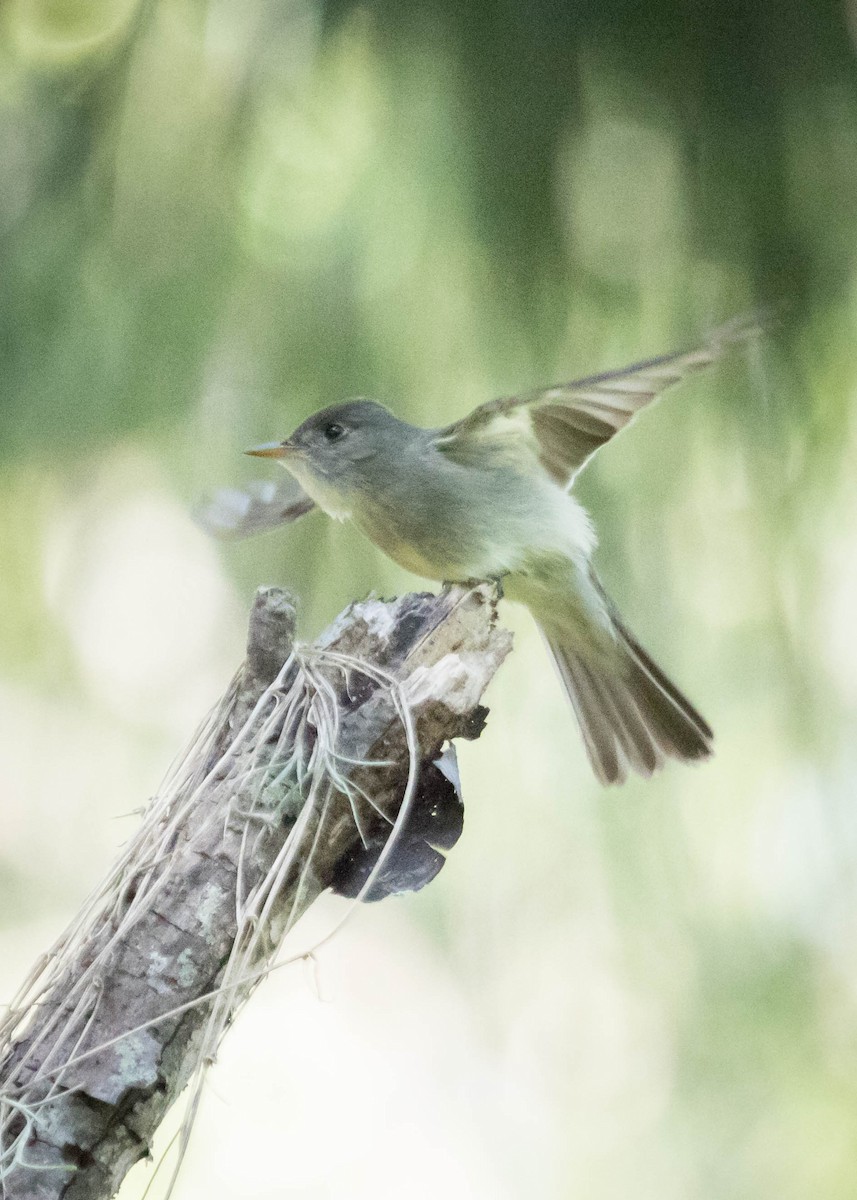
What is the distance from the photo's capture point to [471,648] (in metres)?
0.97

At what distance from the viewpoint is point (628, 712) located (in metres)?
1.40

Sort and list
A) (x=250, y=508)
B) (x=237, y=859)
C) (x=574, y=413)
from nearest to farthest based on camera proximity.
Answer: (x=237, y=859) → (x=574, y=413) → (x=250, y=508)

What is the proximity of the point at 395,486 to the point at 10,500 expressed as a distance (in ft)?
1.65

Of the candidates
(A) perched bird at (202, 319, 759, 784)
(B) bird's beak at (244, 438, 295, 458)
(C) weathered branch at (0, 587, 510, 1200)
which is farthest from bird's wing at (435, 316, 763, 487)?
(C) weathered branch at (0, 587, 510, 1200)

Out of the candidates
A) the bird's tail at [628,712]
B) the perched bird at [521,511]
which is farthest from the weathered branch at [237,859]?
the bird's tail at [628,712]

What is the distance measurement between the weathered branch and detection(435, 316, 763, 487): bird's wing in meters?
0.31

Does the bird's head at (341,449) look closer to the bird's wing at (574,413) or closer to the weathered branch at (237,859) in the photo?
the bird's wing at (574,413)

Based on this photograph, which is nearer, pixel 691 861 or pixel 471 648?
pixel 471 648

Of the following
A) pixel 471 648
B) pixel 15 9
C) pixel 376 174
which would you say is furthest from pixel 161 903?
pixel 15 9

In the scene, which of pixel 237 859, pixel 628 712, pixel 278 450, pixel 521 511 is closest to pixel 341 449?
pixel 278 450

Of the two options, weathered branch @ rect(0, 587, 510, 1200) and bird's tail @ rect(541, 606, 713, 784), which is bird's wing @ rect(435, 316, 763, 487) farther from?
weathered branch @ rect(0, 587, 510, 1200)

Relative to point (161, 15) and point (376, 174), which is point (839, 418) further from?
point (161, 15)

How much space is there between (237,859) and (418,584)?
66 centimetres

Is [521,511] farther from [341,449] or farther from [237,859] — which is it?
[237,859]
